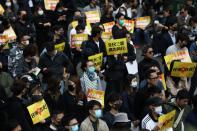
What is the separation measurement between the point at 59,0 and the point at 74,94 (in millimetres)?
7354

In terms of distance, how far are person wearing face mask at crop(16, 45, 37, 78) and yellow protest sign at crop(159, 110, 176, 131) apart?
3.29 m

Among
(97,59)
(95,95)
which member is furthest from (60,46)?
(95,95)

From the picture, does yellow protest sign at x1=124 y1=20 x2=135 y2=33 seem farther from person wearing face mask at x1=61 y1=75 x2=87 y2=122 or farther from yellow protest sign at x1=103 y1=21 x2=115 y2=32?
person wearing face mask at x1=61 y1=75 x2=87 y2=122

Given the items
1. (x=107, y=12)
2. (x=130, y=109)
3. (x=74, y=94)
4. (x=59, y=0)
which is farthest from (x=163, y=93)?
(x=59, y=0)

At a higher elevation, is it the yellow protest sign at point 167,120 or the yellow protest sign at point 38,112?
the yellow protest sign at point 38,112

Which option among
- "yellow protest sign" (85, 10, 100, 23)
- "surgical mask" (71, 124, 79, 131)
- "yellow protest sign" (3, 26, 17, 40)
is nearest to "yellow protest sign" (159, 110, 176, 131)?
"surgical mask" (71, 124, 79, 131)

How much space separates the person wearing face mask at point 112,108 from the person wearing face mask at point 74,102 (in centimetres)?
57

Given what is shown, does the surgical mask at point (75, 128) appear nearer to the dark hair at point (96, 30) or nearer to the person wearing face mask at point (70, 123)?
the person wearing face mask at point (70, 123)

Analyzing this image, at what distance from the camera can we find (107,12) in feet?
51.6

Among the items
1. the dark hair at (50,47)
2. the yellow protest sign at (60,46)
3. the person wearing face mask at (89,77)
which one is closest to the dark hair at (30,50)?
the dark hair at (50,47)

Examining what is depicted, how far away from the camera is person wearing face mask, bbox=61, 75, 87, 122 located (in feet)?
32.0

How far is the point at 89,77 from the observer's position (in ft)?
36.1

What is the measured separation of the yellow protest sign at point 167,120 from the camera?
343 inches

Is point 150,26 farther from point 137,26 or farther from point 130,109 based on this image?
point 130,109
